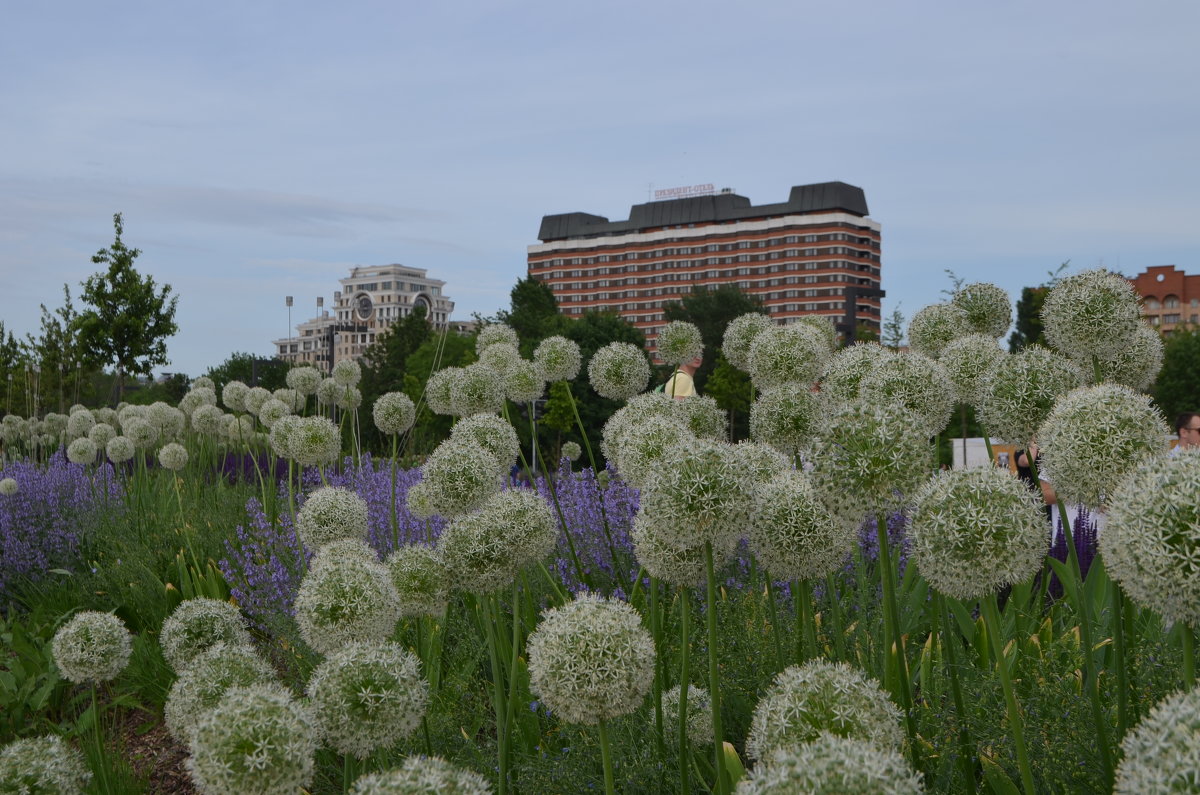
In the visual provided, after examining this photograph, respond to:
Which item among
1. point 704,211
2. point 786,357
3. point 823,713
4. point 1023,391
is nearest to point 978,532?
point 823,713

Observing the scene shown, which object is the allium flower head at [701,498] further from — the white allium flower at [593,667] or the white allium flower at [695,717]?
the white allium flower at [695,717]

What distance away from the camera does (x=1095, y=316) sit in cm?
356

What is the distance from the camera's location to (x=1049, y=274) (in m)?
17.6

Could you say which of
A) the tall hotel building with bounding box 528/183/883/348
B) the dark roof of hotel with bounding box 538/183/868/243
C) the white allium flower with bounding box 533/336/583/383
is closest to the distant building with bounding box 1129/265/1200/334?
the tall hotel building with bounding box 528/183/883/348

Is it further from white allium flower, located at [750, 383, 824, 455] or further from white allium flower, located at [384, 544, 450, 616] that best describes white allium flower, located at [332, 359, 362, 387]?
white allium flower, located at [750, 383, 824, 455]

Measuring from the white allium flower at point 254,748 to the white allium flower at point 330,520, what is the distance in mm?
2234

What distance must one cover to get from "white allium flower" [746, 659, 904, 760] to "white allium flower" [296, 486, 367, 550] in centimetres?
284

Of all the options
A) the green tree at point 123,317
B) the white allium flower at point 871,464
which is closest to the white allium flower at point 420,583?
the white allium flower at point 871,464

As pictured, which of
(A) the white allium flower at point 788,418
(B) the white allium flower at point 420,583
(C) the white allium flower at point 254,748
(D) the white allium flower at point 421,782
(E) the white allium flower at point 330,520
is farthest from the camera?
(E) the white allium flower at point 330,520

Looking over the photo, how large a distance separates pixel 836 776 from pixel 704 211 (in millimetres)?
159075

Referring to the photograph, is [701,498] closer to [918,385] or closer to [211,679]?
[918,385]

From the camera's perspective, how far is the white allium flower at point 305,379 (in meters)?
10.2

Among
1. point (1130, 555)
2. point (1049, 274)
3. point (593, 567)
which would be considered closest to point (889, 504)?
point (1130, 555)

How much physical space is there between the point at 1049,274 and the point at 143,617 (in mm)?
16605
